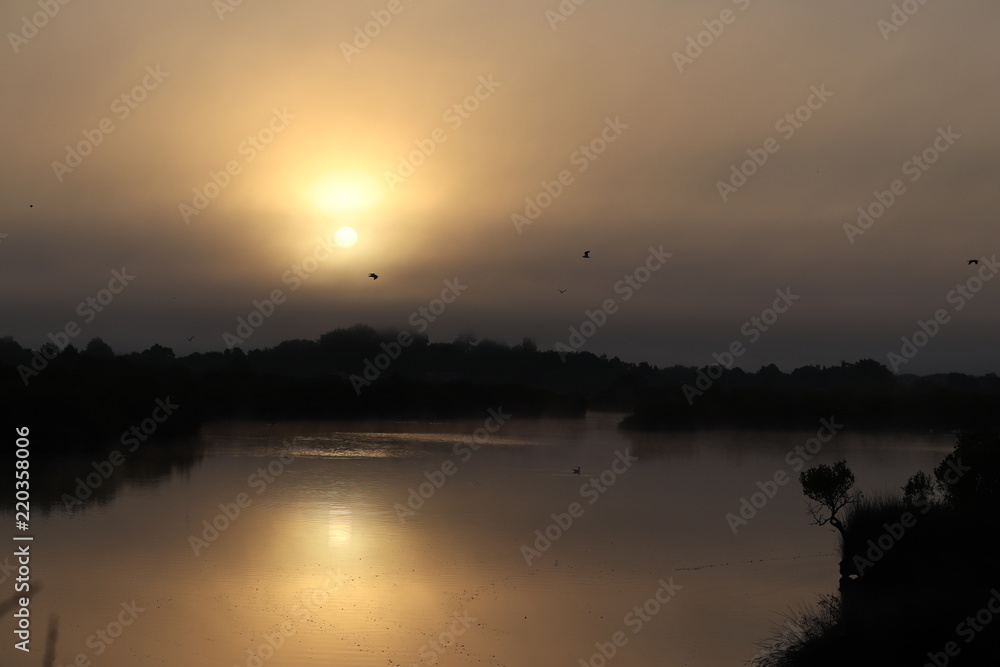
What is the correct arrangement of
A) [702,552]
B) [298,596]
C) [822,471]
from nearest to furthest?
[298,596] → [822,471] → [702,552]

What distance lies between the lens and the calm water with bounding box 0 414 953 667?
542 inches

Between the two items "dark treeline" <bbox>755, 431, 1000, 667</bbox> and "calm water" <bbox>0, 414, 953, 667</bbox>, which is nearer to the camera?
"dark treeline" <bbox>755, 431, 1000, 667</bbox>

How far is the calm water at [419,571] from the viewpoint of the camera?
13.8 metres

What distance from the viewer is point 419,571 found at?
18438mm

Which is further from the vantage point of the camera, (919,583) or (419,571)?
(419,571)

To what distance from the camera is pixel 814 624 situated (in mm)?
13328

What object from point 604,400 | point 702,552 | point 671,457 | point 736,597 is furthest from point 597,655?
point 604,400

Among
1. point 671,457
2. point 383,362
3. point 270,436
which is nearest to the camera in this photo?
point 671,457

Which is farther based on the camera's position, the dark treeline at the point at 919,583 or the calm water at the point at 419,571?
the calm water at the point at 419,571

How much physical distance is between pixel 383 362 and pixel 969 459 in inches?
3136

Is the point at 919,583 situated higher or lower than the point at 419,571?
lower

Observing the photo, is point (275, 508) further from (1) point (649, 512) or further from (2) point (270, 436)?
(2) point (270, 436)

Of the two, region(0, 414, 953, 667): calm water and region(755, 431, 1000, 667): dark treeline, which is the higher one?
region(0, 414, 953, 667): calm water

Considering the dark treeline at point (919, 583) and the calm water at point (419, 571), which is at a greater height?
the calm water at point (419, 571)
